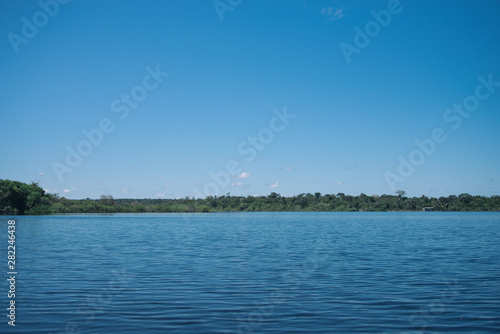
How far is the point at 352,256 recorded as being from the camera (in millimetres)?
26172

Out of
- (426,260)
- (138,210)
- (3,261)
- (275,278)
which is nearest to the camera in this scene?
(275,278)

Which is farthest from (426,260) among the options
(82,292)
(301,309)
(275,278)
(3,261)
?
(3,261)

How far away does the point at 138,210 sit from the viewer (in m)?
170

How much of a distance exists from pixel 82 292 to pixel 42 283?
278cm

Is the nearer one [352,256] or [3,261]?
[3,261]

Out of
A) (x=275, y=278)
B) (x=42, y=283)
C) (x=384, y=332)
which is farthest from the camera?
(x=275, y=278)

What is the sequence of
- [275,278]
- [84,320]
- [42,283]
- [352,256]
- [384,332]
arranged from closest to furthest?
1. [384,332]
2. [84,320]
3. [42,283]
4. [275,278]
5. [352,256]

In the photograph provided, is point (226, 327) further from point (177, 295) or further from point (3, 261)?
point (3, 261)

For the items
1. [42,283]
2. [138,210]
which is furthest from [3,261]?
[138,210]

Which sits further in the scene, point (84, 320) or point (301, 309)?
point (301, 309)

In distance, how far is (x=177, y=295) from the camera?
1495 centimetres

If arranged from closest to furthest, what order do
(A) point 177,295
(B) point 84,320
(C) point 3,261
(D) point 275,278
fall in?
(B) point 84,320 → (A) point 177,295 → (D) point 275,278 → (C) point 3,261

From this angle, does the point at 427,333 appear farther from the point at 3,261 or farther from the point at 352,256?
the point at 3,261

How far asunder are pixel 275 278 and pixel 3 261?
15.8 metres
